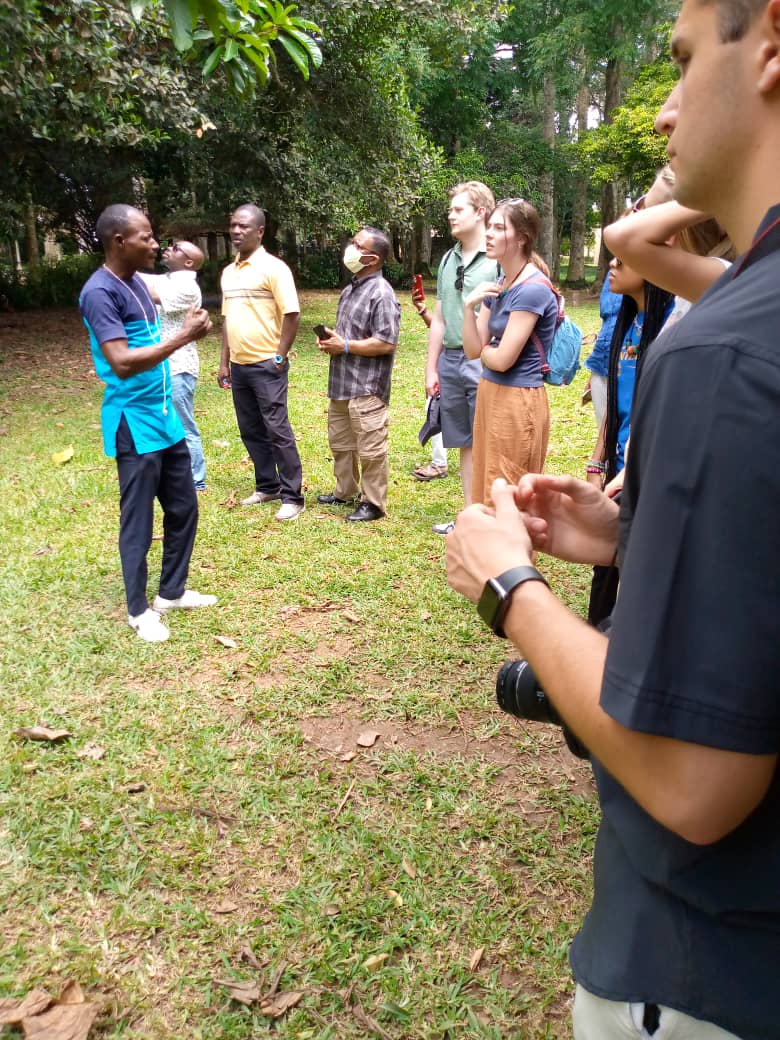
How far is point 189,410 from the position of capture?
21.3 feet

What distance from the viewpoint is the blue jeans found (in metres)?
6.36

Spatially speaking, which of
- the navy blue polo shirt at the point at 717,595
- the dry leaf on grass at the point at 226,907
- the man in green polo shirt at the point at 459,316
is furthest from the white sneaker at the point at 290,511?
the navy blue polo shirt at the point at 717,595

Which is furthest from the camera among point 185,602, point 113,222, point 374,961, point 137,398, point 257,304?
point 257,304

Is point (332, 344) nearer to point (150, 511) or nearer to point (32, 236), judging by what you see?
point (150, 511)

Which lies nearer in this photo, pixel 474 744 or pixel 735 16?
pixel 735 16

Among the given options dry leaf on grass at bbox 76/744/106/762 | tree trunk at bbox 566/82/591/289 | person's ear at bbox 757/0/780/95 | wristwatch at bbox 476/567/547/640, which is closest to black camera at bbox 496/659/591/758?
wristwatch at bbox 476/567/547/640

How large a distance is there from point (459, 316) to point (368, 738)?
3.09 metres

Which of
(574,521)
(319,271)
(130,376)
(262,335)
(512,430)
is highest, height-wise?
(574,521)

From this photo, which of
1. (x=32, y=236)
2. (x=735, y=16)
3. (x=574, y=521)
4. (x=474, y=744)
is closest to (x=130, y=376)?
(x=474, y=744)

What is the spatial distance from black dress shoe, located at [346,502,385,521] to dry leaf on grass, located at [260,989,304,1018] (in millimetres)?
3989

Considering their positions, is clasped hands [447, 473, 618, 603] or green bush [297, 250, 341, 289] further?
green bush [297, 250, 341, 289]

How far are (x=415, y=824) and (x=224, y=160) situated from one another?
14735mm

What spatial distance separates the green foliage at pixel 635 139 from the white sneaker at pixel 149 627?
57.3 ft

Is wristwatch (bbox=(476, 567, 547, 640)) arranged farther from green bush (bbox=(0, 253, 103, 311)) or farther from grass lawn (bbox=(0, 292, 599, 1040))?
green bush (bbox=(0, 253, 103, 311))
